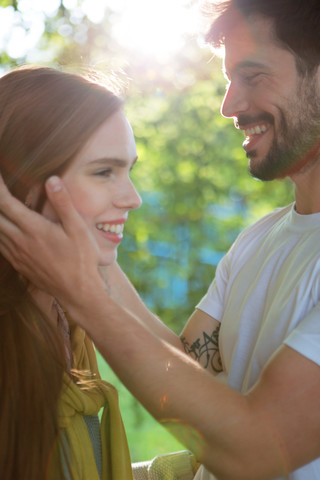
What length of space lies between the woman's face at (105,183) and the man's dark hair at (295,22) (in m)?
0.68

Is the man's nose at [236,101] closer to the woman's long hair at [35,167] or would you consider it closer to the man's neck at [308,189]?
the man's neck at [308,189]

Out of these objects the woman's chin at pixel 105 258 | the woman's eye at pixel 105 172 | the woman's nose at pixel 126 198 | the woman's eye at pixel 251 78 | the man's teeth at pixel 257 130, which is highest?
the woman's eye at pixel 251 78

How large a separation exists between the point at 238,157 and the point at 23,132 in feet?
13.1

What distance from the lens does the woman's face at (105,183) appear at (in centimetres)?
181

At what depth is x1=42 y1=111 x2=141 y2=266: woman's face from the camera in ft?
5.92

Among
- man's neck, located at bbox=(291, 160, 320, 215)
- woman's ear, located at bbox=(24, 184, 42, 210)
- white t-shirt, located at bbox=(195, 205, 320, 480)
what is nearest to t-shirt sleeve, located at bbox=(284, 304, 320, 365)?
white t-shirt, located at bbox=(195, 205, 320, 480)

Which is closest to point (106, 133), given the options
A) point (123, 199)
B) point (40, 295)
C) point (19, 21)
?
point (123, 199)

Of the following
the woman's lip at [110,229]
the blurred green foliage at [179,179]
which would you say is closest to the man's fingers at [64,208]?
the woman's lip at [110,229]

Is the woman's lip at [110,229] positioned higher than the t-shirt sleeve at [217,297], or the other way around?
the woman's lip at [110,229]

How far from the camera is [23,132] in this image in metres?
1.77

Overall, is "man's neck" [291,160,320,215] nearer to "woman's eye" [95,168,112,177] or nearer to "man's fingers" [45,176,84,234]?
"woman's eye" [95,168,112,177]

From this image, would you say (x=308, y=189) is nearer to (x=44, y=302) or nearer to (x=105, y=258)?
(x=105, y=258)

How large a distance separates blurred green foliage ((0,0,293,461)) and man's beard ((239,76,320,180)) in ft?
11.4

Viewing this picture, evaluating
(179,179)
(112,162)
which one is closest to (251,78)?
(112,162)
